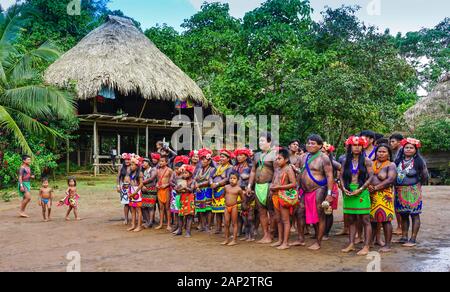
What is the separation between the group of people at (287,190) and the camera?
18.8ft

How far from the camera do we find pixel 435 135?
1731cm

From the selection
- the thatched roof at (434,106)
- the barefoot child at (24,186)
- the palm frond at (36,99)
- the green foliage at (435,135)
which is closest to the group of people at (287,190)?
the barefoot child at (24,186)

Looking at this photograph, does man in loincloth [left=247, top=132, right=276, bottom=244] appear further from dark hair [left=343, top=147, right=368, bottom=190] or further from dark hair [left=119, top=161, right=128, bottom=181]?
dark hair [left=119, top=161, right=128, bottom=181]

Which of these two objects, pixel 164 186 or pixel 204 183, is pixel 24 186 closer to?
pixel 164 186

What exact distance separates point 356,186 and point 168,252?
2.55m

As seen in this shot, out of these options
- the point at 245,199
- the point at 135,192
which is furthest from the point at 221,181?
the point at 135,192

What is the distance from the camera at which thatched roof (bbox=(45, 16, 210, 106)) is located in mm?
18391

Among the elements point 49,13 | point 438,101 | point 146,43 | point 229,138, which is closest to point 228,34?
point 146,43

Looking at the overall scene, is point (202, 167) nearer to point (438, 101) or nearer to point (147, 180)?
point (147, 180)

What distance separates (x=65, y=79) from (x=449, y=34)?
995 inches

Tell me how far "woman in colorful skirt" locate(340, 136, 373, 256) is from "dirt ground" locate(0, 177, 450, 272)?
0.39 m

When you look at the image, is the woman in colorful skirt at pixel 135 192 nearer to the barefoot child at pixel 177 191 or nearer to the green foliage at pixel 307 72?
the barefoot child at pixel 177 191

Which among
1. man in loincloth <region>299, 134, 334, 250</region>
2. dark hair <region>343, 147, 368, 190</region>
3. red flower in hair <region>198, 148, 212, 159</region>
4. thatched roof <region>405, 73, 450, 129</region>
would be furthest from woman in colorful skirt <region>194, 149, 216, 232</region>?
thatched roof <region>405, 73, 450, 129</region>
